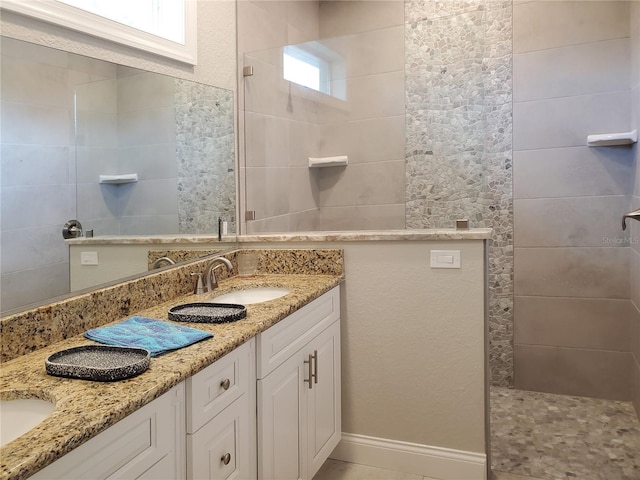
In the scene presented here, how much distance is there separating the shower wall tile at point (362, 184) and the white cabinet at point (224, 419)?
1336 millimetres

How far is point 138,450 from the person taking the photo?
1030 millimetres

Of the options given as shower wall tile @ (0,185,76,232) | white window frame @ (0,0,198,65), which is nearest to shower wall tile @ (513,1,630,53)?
white window frame @ (0,0,198,65)

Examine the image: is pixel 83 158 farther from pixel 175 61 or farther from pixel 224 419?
pixel 224 419

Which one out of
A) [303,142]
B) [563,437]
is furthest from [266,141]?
[563,437]

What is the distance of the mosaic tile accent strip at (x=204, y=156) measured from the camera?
218cm

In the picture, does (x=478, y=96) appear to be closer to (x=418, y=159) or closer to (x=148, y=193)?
(x=418, y=159)

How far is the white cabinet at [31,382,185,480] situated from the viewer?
88 cm

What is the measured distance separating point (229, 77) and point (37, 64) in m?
1.21

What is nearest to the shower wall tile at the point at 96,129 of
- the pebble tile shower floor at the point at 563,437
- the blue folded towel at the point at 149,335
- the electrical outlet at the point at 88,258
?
the electrical outlet at the point at 88,258

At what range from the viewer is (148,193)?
1.92 m

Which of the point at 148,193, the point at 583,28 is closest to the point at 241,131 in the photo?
the point at 148,193

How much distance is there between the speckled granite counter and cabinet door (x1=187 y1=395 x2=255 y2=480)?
0.18 meters

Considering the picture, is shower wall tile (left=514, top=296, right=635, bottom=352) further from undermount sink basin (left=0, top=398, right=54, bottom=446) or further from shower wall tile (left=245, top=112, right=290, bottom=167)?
undermount sink basin (left=0, top=398, right=54, bottom=446)

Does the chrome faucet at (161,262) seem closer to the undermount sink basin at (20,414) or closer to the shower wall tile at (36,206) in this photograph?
the shower wall tile at (36,206)
